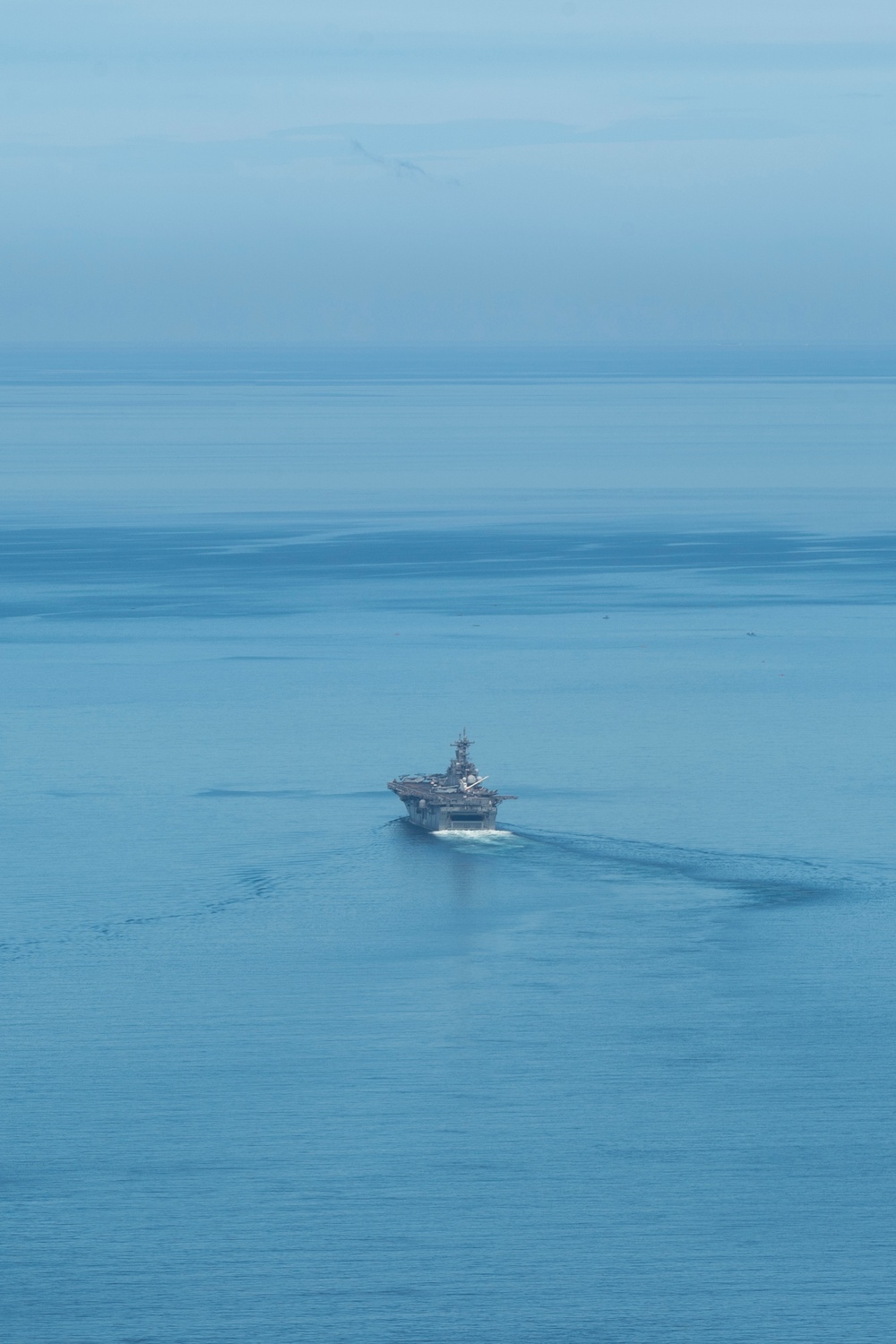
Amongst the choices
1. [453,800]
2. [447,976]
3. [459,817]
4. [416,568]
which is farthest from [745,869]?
[416,568]

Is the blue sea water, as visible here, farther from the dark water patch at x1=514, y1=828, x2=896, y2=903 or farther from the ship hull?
the ship hull

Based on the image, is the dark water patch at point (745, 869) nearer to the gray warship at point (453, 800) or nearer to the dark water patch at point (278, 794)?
the gray warship at point (453, 800)

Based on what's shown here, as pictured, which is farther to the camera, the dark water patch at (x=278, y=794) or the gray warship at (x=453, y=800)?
the dark water patch at (x=278, y=794)

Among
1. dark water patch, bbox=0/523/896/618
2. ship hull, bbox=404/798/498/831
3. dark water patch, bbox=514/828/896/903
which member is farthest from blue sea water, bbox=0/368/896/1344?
dark water patch, bbox=0/523/896/618

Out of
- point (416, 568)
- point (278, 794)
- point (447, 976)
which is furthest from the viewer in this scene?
point (416, 568)

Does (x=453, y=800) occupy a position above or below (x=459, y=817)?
above

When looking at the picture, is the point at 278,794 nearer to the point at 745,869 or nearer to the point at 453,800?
the point at 453,800

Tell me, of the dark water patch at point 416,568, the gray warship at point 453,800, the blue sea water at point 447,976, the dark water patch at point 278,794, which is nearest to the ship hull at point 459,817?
the gray warship at point 453,800

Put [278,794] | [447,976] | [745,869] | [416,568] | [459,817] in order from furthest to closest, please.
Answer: [416,568], [278,794], [459,817], [745,869], [447,976]
